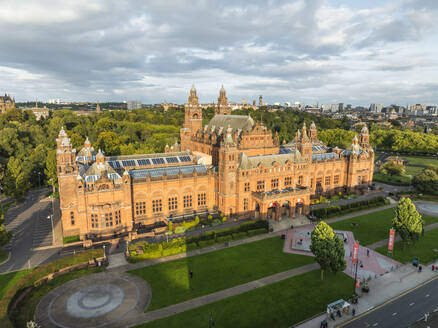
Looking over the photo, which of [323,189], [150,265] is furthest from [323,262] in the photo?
[323,189]

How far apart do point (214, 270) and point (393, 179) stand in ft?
299

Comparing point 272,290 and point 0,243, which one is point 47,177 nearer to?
point 0,243

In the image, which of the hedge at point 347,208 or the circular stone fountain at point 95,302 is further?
the hedge at point 347,208

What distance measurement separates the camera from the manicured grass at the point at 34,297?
123ft

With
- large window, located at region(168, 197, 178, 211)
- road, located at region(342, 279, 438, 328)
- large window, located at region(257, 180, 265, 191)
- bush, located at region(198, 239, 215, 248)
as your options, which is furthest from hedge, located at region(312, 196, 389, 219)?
large window, located at region(168, 197, 178, 211)

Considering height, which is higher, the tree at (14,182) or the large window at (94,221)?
the tree at (14,182)

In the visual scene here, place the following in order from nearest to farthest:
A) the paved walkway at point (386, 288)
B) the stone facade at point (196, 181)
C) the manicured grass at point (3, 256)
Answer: the paved walkway at point (386, 288), the manicured grass at point (3, 256), the stone facade at point (196, 181)

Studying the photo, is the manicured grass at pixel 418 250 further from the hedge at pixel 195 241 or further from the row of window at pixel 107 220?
the row of window at pixel 107 220

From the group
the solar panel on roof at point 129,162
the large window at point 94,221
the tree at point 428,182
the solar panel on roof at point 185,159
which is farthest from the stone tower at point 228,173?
the tree at point 428,182

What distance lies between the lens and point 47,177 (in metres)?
103

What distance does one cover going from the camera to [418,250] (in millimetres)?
56750

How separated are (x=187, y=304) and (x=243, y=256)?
631 inches

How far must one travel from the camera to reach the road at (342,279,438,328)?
37281 millimetres

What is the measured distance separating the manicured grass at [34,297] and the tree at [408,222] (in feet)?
172
